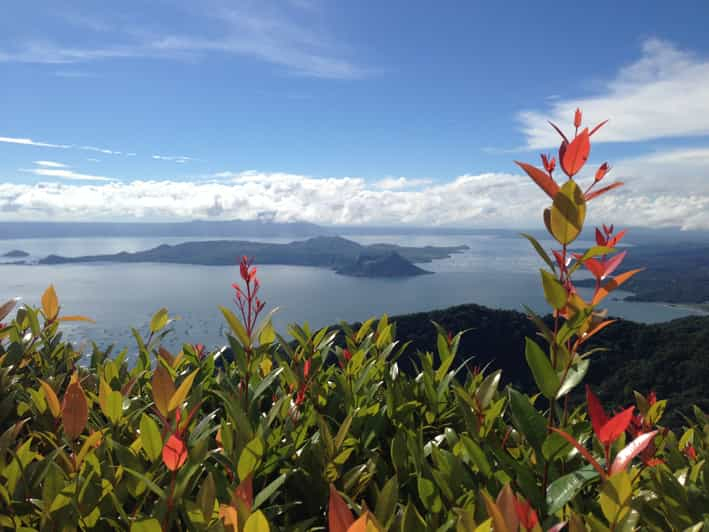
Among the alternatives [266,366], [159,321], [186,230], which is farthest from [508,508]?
[186,230]

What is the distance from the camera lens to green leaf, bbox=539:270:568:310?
2.39 ft

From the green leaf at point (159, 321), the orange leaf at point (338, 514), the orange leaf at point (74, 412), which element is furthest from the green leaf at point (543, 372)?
the green leaf at point (159, 321)

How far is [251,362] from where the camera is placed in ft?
4.18

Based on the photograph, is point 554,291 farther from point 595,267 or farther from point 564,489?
point 564,489

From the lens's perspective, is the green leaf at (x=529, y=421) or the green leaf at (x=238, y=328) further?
the green leaf at (x=238, y=328)

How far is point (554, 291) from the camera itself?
2.45 feet

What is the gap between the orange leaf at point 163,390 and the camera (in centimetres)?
79

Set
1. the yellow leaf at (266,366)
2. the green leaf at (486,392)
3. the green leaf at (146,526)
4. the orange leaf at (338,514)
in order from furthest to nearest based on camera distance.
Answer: the yellow leaf at (266,366) → the green leaf at (486,392) → the green leaf at (146,526) → the orange leaf at (338,514)

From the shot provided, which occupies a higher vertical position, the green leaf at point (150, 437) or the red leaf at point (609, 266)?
the red leaf at point (609, 266)

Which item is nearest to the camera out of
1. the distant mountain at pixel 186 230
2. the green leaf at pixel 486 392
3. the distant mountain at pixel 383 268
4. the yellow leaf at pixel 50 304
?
the green leaf at pixel 486 392

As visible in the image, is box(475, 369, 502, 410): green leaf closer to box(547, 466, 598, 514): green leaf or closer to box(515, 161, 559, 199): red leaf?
box(547, 466, 598, 514): green leaf

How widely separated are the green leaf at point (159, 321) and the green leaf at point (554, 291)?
1.74 metres

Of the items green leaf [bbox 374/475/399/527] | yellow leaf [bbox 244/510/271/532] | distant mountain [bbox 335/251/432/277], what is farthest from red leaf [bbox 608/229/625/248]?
distant mountain [bbox 335/251/432/277]

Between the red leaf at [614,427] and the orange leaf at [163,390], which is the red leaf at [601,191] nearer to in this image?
the red leaf at [614,427]
